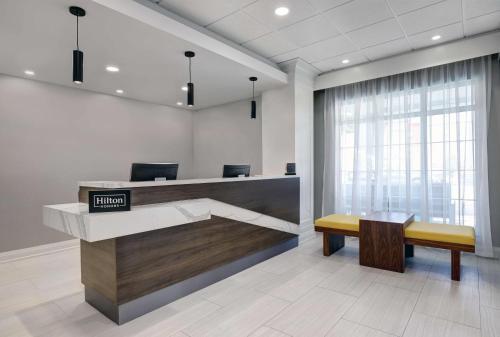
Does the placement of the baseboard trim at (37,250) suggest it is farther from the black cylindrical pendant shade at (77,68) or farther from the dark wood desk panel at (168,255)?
the black cylindrical pendant shade at (77,68)

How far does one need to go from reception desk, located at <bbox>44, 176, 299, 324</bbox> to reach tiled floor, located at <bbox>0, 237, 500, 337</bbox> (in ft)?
0.53

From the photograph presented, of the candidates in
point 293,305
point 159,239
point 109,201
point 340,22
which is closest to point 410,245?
point 293,305

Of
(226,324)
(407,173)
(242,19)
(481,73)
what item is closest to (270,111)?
(242,19)

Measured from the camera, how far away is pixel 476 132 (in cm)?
405

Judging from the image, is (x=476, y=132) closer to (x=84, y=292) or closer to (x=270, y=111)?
(x=270, y=111)

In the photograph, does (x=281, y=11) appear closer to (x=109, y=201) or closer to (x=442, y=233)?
(x=109, y=201)

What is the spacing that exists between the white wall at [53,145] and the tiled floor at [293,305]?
3.24 feet

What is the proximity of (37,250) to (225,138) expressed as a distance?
13.2 ft

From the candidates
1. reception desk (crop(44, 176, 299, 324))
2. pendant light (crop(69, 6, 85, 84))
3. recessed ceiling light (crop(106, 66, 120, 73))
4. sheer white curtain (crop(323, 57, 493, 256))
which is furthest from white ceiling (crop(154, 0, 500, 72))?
reception desk (crop(44, 176, 299, 324))

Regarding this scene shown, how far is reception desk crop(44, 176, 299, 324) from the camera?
2303 millimetres

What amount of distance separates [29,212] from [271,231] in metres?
3.80

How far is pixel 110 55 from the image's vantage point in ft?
12.0

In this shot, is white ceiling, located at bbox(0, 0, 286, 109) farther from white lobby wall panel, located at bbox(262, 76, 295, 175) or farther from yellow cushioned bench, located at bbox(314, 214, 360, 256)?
yellow cushioned bench, located at bbox(314, 214, 360, 256)

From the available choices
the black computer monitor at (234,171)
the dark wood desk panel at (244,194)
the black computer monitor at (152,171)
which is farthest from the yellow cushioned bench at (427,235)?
the black computer monitor at (152,171)
